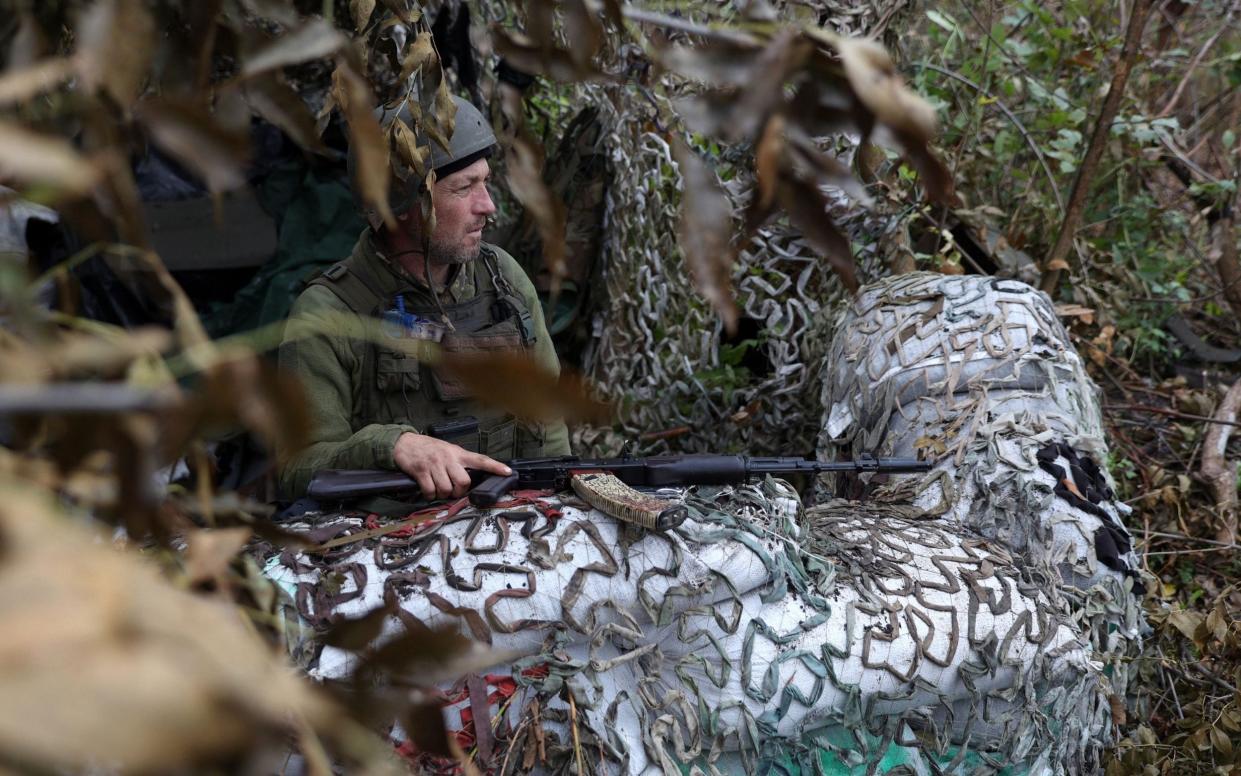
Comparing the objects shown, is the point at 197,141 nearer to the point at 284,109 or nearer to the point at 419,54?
the point at 284,109

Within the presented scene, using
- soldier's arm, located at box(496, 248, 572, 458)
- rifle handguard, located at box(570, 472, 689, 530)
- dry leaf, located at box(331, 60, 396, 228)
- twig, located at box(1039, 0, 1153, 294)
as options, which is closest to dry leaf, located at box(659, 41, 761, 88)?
dry leaf, located at box(331, 60, 396, 228)

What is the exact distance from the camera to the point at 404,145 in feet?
6.45

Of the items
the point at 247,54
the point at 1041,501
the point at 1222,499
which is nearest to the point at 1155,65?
the point at 1222,499

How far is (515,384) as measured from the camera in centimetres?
81

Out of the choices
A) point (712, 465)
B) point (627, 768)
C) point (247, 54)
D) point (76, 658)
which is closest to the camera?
point (76, 658)

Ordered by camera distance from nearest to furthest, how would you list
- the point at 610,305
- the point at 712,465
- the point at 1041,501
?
the point at 712,465
the point at 1041,501
the point at 610,305

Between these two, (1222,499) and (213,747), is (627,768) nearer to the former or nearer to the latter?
(213,747)

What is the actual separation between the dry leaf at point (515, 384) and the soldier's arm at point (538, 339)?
213 centimetres

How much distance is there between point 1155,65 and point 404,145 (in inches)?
156

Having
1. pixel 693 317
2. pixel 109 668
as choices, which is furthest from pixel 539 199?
pixel 693 317

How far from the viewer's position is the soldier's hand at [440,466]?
2.32 meters

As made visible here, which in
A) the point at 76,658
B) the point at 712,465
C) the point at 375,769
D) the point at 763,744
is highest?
the point at 76,658

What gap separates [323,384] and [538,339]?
59cm

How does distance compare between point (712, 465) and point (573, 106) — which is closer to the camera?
point (712, 465)
